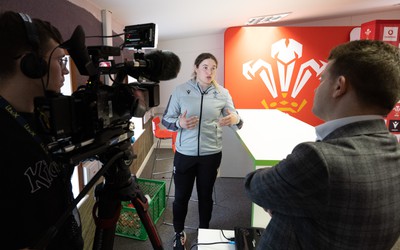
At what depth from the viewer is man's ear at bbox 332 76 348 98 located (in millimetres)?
716

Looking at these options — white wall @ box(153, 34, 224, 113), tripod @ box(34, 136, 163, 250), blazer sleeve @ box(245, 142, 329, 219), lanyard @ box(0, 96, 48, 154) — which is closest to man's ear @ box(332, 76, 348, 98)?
blazer sleeve @ box(245, 142, 329, 219)

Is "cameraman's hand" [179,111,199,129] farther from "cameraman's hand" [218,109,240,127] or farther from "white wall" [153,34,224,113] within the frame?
"white wall" [153,34,224,113]

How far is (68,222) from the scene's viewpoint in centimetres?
78

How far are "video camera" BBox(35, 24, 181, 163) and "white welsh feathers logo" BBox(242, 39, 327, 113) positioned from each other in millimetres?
3290

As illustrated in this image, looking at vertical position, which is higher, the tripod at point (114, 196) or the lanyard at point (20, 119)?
the lanyard at point (20, 119)

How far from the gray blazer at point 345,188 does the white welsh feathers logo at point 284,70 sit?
3495 mm

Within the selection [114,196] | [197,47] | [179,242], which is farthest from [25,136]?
[197,47]

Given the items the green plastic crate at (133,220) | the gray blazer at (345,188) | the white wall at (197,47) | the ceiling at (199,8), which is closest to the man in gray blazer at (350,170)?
the gray blazer at (345,188)

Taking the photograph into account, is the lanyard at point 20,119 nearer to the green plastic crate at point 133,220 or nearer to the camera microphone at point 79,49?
the camera microphone at point 79,49

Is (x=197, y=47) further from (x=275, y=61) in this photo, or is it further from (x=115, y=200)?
(x=115, y=200)

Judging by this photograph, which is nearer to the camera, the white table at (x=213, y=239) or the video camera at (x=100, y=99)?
the video camera at (x=100, y=99)

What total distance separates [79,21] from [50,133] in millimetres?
1277

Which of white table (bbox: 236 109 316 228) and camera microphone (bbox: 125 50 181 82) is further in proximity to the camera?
white table (bbox: 236 109 316 228)

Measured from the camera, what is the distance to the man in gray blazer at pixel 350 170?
0.64 metres
